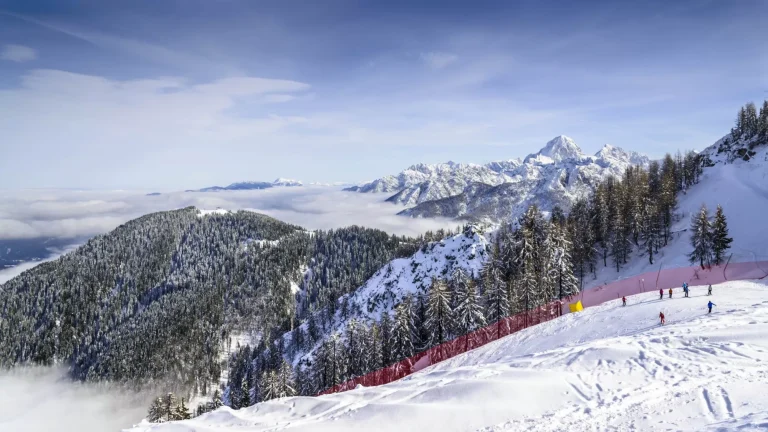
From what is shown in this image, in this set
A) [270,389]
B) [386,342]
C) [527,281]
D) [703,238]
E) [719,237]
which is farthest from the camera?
[703,238]

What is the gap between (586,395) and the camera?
16188 mm

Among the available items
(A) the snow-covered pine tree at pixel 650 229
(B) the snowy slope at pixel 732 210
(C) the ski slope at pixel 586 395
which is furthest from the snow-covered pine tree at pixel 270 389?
(A) the snow-covered pine tree at pixel 650 229

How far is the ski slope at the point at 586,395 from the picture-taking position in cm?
1387

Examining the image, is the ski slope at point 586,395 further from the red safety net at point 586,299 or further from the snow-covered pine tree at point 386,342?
the snow-covered pine tree at point 386,342

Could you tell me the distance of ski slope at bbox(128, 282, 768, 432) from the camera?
45.5ft

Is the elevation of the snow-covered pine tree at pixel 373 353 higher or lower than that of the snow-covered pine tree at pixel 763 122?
lower

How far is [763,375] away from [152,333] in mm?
220178

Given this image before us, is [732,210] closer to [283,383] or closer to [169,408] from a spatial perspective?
[283,383]

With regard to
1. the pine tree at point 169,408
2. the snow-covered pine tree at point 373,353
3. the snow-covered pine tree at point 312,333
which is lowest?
the snow-covered pine tree at point 312,333

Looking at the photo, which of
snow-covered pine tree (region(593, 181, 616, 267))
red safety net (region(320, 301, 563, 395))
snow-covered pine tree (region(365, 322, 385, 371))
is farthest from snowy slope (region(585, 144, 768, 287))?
snow-covered pine tree (region(365, 322, 385, 371))

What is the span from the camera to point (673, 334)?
21953 mm

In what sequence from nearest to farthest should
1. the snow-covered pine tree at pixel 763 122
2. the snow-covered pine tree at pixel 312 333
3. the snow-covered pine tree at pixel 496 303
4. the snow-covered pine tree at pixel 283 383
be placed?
1. the snow-covered pine tree at pixel 283 383
2. the snow-covered pine tree at pixel 496 303
3. the snow-covered pine tree at pixel 763 122
4. the snow-covered pine tree at pixel 312 333

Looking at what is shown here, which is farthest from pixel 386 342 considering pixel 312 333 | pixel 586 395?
pixel 312 333

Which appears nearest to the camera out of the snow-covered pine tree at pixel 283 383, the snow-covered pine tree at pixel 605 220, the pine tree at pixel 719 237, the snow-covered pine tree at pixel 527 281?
the snow-covered pine tree at pixel 283 383
